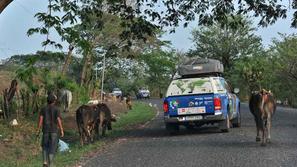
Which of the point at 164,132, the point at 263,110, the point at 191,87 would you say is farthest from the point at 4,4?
the point at 164,132

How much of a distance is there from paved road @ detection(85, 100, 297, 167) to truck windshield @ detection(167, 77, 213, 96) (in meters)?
1.41

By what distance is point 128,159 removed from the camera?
13.5m

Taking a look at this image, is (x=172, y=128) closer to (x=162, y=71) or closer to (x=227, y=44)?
(x=227, y=44)

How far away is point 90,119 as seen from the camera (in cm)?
1814

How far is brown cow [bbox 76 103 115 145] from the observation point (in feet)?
57.7

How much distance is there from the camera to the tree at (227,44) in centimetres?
8394

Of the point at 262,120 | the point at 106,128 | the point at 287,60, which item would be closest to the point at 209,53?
the point at 287,60

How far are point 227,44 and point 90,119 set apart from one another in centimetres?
6741

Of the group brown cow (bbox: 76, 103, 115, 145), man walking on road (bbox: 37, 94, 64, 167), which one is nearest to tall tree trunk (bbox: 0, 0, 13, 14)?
man walking on road (bbox: 37, 94, 64, 167)

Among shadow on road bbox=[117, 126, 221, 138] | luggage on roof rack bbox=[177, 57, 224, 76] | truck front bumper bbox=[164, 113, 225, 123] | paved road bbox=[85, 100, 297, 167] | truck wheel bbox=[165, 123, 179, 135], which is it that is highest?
luggage on roof rack bbox=[177, 57, 224, 76]

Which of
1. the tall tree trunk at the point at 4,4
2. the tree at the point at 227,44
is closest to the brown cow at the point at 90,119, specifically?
the tall tree trunk at the point at 4,4

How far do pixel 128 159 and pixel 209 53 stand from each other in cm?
7279

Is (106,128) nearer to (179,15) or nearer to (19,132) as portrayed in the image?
(19,132)

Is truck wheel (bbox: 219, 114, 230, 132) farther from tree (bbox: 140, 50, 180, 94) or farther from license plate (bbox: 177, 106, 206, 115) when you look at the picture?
tree (bbox: 140, 50, 180, 94)
